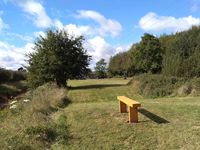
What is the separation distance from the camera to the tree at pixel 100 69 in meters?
98.3

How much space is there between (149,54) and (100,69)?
154ft

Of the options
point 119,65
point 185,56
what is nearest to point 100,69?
point 119,65

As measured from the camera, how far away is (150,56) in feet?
176

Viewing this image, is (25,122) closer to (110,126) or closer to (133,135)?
(110,126)

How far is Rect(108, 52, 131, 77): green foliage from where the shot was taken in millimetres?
79856

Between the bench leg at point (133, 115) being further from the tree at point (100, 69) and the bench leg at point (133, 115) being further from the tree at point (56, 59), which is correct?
the tree at point (100, 69)

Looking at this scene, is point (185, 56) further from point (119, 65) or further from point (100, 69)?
point (100, 69)

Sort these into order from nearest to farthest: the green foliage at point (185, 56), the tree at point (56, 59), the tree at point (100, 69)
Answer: the green foliage at point (185, 56)
the tree at point (56, 59)
the tree at point (100, 69)

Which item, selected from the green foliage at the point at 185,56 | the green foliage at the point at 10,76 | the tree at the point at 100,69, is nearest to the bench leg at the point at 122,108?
the green foliage at the point at 185,56

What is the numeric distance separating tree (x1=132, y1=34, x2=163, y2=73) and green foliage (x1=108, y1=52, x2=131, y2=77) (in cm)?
2247

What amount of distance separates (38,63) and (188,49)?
1533 cm

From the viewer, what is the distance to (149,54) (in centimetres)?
5388

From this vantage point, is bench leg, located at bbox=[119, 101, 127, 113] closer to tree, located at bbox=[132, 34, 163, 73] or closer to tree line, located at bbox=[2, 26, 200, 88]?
tree line, located at bbox=[2, 26, 200, 88]

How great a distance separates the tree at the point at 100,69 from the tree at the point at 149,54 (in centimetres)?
4298
